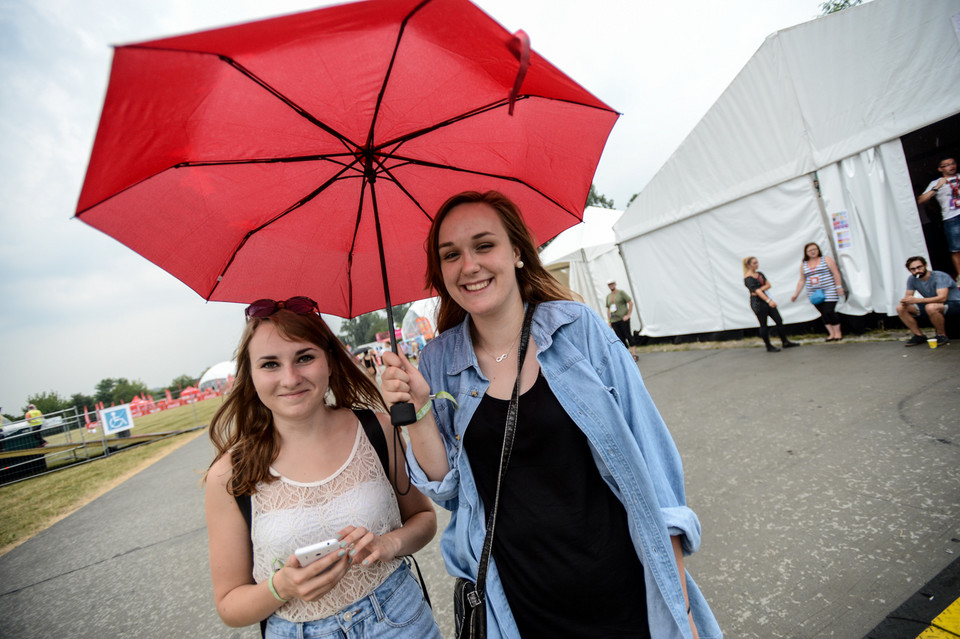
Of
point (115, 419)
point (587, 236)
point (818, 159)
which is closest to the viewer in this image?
point (818, 159)

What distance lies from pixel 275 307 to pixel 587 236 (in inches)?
495

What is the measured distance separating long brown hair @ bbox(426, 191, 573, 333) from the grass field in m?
8.05

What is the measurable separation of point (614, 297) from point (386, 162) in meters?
8.65

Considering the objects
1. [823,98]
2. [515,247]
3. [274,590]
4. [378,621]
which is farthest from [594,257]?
[274,590]

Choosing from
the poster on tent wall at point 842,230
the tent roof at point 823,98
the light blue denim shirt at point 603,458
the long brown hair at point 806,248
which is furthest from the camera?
the long brown hair at point 806,248

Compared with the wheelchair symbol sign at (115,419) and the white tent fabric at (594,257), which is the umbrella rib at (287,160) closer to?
the white tent fabric at (594,257)

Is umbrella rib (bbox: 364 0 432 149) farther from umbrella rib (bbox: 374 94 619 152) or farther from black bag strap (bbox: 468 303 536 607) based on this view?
black bag strap (bbox: 468 303 536 607)

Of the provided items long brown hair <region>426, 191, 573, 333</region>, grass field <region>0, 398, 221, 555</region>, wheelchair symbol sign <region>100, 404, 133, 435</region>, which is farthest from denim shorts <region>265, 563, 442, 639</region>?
wheelchair symbol sign <region>100, 404, 133, 435</region>

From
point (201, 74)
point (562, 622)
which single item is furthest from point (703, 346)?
point (201, 74)

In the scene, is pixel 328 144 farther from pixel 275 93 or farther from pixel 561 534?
pixel 561 534

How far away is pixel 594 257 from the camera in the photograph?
1307 centimetres

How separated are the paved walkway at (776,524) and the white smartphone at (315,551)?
73.9 inches

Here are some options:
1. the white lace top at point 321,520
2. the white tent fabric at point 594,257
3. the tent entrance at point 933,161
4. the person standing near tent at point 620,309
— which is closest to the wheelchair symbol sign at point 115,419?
the white tent fabric at point 594,257

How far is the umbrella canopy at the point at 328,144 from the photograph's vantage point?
1.09 metres
